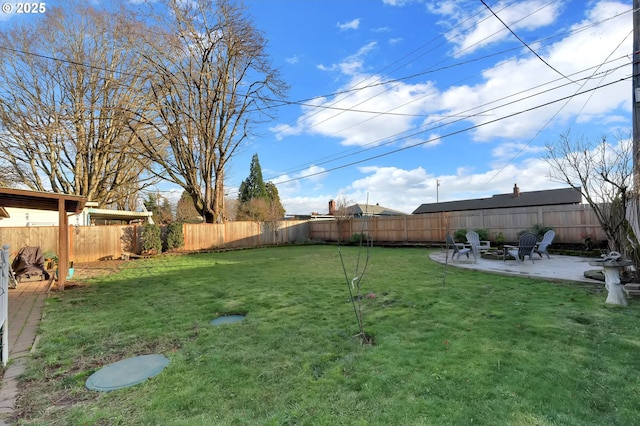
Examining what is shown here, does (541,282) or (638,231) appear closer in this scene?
(638,231)

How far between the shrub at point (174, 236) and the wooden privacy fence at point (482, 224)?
8.28 metres

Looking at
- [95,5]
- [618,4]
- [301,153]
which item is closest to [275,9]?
[618,4]

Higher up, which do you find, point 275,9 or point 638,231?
point 275,9

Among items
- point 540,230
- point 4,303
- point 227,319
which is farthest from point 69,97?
point 540,230

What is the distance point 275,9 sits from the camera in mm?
10594

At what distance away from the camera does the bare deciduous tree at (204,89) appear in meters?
16.0

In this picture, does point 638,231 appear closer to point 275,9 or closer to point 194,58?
point 275,9

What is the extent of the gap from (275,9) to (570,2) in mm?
8409

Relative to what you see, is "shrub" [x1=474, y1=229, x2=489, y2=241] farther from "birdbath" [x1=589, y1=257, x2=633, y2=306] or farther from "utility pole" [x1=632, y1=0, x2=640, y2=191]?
"birdbath" [x1=589, y1=257, x2=633, y2=306]

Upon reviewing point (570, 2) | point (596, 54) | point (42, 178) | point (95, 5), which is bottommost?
point (42, 178)

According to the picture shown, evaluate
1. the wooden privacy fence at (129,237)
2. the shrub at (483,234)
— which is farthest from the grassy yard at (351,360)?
the wooden privacy fence at (129,237)

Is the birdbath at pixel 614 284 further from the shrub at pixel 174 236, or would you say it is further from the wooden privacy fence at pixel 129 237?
the shrub at pixel 174 236

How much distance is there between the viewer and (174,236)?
51.8 feet

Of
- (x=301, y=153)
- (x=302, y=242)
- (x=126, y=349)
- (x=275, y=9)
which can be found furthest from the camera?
(x=301, y=153)
